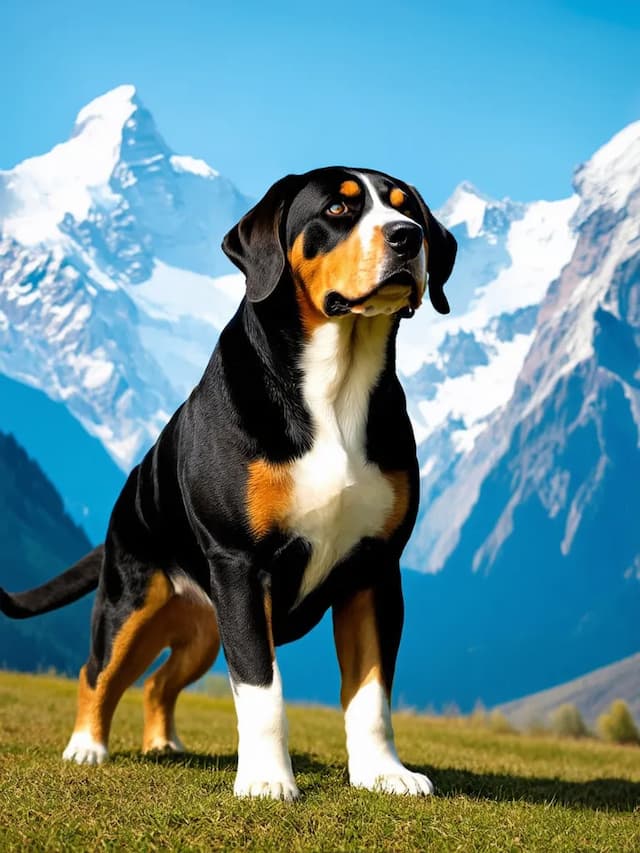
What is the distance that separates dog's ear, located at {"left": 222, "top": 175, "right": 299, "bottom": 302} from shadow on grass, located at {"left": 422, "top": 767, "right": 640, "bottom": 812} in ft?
8.37

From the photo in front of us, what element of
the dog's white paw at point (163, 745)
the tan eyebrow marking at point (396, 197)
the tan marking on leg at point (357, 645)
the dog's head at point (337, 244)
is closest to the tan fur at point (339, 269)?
the dog's head at point (337, 244)

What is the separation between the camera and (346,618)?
522cm

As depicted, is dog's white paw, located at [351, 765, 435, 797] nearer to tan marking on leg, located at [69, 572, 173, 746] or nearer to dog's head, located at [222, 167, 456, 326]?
tan marking on leg, located at [69, 572, 173, 746]

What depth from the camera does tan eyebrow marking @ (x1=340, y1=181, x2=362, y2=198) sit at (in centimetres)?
486

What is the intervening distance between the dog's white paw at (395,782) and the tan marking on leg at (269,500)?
127 cm

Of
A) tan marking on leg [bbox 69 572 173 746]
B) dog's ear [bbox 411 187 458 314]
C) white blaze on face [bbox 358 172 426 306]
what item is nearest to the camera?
white blaze on face [bbox 358 172 426 306]

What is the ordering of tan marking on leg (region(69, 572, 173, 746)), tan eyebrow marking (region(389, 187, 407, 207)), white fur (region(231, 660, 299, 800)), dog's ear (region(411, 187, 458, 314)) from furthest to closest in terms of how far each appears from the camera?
tan marking on leg (region(69, 572, 173, 746))
dog's ear (region(411, 187, 458, 314))
tan eyebrow marking (region(389, 187, 407, 207))
white fur (region(231, 660, 299, 800))

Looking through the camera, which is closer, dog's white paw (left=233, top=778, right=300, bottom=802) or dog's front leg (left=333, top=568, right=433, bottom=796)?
dog's white paw (left=233, top=778, right=300, bottom=802)

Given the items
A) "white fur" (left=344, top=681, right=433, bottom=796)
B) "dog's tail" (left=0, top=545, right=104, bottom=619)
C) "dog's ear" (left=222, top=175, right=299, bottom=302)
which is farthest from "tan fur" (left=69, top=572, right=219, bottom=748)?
"dog's ear" (left=222, top=175, right=299, bottom=302)

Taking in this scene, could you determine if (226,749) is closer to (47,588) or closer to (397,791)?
(47,588)

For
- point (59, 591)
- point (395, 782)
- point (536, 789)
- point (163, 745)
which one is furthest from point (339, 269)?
point (163, 745)

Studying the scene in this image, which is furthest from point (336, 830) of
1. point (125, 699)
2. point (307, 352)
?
point (125, 699)

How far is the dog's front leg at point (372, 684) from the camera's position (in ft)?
16.7

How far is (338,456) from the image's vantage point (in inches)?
191
